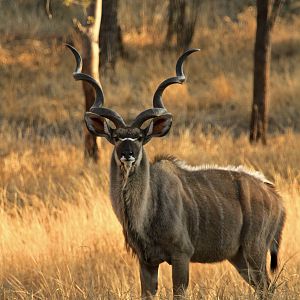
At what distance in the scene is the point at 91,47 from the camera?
10773 millimetres

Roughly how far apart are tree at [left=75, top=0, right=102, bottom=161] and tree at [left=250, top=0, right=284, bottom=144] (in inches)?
97.1

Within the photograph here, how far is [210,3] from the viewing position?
2258cm

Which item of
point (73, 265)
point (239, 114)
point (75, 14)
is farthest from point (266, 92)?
point (75, 14)

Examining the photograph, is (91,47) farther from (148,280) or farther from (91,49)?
(148,280)

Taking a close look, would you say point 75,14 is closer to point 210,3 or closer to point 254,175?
point 210,3

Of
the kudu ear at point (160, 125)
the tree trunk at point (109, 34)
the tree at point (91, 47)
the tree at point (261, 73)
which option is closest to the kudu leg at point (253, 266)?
the kudu ear at point (160, 125)

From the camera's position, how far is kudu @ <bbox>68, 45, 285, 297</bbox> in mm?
5957

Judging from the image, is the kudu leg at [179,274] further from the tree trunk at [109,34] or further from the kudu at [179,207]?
the tree trunk at [109,34]

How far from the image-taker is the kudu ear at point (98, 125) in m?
6.11

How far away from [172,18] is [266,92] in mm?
7106

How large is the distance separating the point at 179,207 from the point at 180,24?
1317cm

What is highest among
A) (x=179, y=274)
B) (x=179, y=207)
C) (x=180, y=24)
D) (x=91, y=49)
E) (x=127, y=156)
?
(x=180, y=24)

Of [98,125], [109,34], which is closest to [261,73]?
[109,34]

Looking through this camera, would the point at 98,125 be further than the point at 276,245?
No
